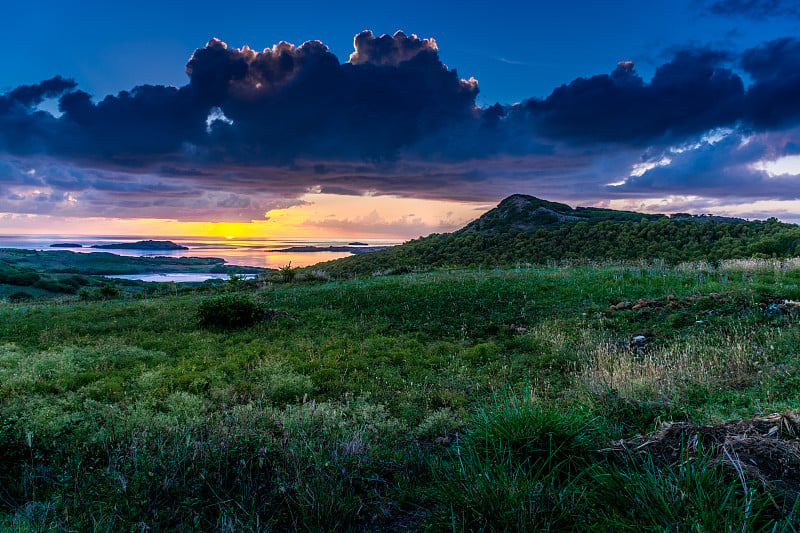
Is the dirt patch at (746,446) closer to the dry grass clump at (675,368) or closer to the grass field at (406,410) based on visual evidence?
the grass field at (406,410)

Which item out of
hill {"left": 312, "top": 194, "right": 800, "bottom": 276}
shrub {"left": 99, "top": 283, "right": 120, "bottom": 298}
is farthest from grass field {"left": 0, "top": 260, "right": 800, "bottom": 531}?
hill {"left": 312, "top": 194, "right": 800, "bottom": 276}

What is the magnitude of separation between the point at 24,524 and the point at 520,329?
33.1 feet

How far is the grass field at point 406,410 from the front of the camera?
2.83m

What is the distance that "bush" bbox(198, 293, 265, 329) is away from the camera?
1246cm

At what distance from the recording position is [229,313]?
40.9ft

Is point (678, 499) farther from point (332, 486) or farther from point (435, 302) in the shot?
point (435, 302)

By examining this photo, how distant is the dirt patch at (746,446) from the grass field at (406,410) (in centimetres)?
3

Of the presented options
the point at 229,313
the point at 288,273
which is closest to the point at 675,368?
the point at 229,313

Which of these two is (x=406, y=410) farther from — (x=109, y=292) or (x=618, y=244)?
(x=618, y=244)

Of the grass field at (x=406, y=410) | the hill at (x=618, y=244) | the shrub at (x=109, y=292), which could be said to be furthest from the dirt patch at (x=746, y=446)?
the shrub at (x=109, y=292)

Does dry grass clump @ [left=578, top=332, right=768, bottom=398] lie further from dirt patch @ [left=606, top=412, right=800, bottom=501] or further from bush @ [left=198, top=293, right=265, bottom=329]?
bush @ [left=198, top=293, right=265, bottom=329]

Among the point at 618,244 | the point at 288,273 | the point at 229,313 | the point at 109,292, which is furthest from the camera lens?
the point at 618,244

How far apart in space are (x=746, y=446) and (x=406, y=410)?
395 centimetres

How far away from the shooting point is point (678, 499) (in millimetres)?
2523
